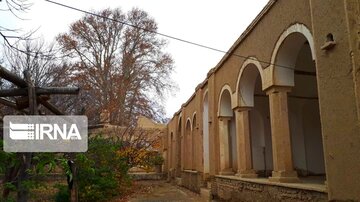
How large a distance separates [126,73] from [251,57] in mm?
16761

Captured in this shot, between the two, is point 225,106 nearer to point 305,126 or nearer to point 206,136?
point 206,136

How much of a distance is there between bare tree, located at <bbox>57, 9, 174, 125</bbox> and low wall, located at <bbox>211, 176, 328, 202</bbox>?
12.1 meters

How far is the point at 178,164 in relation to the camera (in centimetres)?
2336

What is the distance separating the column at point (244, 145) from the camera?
10.9m

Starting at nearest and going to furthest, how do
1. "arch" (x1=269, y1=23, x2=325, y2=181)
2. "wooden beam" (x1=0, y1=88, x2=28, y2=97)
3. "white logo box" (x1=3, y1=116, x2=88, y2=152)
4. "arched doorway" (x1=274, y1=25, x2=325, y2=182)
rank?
1. "wooden beam" (x1=0, y1=88, x2=28, y2=97)
2. "white logo box" (x1=3, y1=116, x2=88, y2=152)
3. "arch" (x1=269, y1=23, x2=325, y2=181)
4. "arched doorway" (x1=274, y1=25, x2=325, y2=182)

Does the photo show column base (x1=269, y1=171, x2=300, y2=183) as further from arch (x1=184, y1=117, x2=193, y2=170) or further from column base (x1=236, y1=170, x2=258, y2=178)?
arch (x1=184, y1=117, x2=193, y2=170)

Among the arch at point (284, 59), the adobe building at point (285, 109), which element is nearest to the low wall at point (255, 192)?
the adobe building at point (285, 109)

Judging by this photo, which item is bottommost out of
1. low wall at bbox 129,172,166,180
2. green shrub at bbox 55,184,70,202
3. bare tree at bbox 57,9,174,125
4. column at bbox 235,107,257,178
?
low wall at bbox 129,172,166,180

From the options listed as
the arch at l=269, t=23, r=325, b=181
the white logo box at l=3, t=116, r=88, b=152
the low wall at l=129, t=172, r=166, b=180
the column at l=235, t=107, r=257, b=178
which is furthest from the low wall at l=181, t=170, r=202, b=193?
the white logo box at l=3, t=116, r=88, b=152

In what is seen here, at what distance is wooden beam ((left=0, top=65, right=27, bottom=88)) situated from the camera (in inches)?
154

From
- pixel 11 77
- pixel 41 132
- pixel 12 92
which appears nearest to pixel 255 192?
pixel 41 132

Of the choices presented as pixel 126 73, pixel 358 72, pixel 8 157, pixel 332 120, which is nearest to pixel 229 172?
pixel 332 120

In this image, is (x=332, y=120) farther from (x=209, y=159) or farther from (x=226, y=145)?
(x=209, y=159)

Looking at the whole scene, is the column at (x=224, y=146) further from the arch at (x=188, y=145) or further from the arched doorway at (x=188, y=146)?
the arched doorway at (x=188, y=146)
